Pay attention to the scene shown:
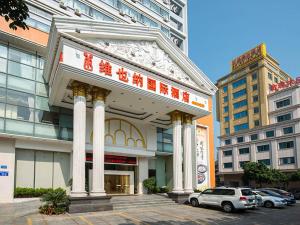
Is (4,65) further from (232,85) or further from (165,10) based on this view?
(232,85)

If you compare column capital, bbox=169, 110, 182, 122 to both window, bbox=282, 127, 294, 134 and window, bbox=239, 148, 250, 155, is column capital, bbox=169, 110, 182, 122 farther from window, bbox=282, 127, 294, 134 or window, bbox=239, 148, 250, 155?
window, bbox=239, 148, 250, 155

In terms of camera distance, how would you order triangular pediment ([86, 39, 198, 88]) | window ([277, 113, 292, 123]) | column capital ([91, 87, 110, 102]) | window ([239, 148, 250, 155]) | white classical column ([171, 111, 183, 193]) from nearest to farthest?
column capital ([91, 87, 110, 102]) < triangular pediment ([86, 39, 198, 88]) < white classical column ([171, 111, 183, 193]) < window ([277, 113, 292, 123]) < window ([239, 148, 250, 155])

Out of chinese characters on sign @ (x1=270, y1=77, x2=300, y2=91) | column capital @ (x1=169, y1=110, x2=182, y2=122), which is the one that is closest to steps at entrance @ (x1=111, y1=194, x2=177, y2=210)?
column capital @ (x1=169, y1=110, x2=182, y2=122)

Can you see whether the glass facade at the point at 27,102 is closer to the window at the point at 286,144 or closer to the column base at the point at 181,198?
the column base at the point at 181,198

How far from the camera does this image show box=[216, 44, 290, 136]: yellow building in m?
68.1

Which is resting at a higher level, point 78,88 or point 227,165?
point 78,88

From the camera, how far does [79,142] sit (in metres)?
19.4

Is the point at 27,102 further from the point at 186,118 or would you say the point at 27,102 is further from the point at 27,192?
the point at 186,118

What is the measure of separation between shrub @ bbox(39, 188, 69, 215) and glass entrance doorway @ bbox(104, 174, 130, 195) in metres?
9.89

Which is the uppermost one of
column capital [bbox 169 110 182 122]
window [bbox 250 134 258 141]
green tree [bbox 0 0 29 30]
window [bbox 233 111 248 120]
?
window [bbox 233 111 248 120]

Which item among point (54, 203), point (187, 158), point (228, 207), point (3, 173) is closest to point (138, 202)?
point (187, 158)

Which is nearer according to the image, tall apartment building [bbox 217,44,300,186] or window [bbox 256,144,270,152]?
tall apartment building [bbox 217,44,300,186]

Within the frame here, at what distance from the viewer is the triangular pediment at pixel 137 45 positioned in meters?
19.2

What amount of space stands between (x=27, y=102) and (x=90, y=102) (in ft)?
15.2
